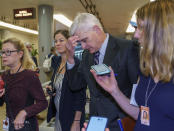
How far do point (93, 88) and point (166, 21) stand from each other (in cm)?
81

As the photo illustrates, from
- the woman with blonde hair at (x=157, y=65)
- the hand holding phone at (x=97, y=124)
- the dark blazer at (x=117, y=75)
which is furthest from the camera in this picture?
the dark blazer at (x=117, y=75)

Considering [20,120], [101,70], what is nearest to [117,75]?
[101,70]

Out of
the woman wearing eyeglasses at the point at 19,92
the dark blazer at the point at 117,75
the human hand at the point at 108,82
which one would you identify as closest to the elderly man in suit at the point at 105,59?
the dark blazer at the point at 117,75

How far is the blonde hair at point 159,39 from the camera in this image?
103 centimetres

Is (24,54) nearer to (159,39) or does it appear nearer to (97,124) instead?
(97,124)

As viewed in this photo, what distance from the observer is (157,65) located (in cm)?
108

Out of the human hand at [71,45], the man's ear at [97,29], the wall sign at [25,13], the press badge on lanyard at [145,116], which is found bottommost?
the press badge on lanyard at [145,116]

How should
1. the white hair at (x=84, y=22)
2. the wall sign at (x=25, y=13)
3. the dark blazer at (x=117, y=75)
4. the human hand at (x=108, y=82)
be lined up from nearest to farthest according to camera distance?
the human hand at (x=108, y=82) < the dark blazer at (x=117, y=75) < the white hair at (x=84, y=22) < the wall sign at (x=25, y=13)

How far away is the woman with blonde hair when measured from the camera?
102 centimetres

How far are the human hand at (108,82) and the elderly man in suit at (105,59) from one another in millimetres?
173

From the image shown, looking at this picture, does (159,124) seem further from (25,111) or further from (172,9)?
(25,111)

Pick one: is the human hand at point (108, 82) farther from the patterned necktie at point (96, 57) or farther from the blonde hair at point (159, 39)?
the patterned necktie at point (96, 57)

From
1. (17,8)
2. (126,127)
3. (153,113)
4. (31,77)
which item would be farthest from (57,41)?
(17,8)

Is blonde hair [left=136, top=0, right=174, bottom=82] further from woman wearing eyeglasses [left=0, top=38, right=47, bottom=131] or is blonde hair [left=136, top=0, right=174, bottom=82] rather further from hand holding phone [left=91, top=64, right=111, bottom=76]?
woman wearing eyeglasses [left=0, top=38, right=47, bottom=131]
